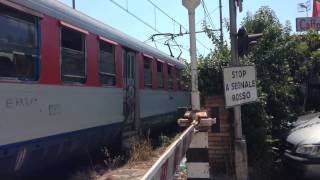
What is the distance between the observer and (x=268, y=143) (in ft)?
34.0

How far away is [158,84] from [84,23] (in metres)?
6.32

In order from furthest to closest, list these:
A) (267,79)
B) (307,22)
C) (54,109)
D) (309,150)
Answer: (307,22), (267,79), (309,150), (54,109)

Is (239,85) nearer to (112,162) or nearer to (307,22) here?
(112,162)

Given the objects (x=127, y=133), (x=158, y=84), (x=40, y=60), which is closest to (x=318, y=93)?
(x=158, y=84)

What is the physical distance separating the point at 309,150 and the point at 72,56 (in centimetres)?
405

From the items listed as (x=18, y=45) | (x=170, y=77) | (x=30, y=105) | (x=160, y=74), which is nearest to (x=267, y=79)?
(x=160, y=74)

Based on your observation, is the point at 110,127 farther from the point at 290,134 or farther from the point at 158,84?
the point at 158,84

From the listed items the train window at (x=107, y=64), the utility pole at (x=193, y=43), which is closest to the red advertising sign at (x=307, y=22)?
the train window at (x=107, y=64)

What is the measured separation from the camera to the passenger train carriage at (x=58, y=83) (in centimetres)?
687

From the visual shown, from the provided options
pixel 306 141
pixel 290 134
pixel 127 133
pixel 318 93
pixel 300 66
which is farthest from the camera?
pixel 318 93

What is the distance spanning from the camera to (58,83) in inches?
324

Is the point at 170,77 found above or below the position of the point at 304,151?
above

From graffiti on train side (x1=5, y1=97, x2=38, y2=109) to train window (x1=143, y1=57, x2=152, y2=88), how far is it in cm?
677

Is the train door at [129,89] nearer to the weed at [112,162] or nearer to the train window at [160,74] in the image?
the weed at [112,162]
